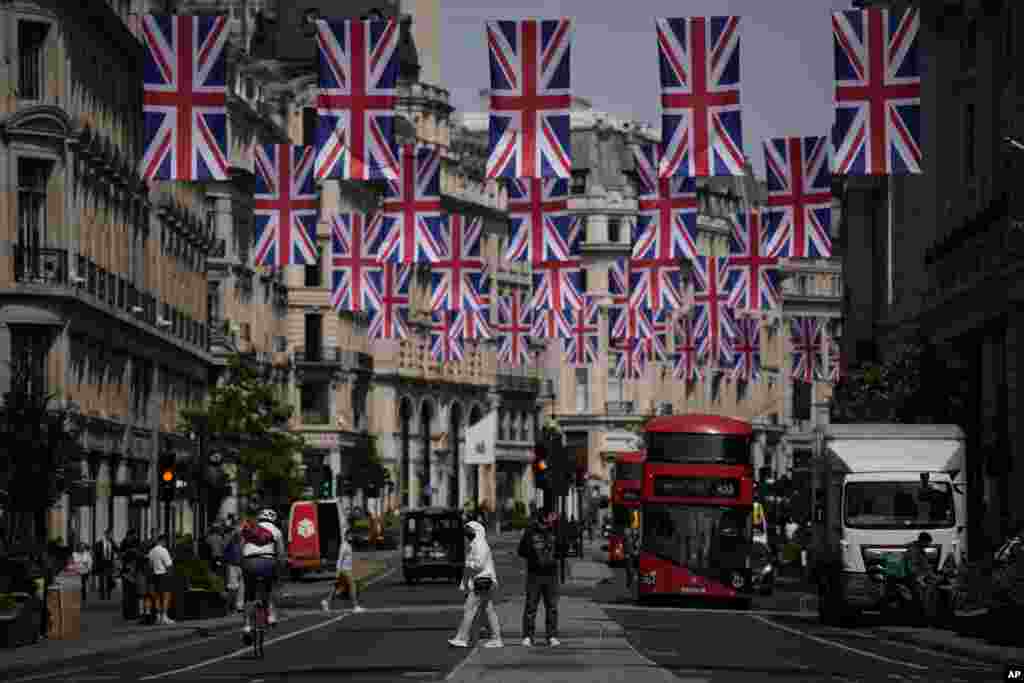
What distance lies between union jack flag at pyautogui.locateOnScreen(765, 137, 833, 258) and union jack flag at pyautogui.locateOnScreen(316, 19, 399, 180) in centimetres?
1280

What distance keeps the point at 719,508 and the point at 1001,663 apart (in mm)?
21159

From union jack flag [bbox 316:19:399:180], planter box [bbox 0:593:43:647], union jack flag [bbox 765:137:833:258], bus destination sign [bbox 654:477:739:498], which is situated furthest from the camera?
bus destination sign [bbox 654:477:739:498]

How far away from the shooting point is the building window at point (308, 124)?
5443 inches

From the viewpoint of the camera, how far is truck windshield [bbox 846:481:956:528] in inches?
1939

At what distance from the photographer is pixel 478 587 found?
38.5m

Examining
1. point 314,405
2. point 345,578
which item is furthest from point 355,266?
point 314,405

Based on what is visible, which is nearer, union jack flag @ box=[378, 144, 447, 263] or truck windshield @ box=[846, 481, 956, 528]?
truck windshield @ box=[846, 481, 956, 528]

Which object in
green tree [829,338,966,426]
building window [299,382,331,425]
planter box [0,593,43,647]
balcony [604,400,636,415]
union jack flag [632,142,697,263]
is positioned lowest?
planter box [0,593,43,647]

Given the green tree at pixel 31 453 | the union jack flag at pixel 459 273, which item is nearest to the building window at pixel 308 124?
the union jack flag at pixel 459 273

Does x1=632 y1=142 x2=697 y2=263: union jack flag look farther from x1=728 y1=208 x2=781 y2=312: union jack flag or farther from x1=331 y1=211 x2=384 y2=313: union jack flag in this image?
x1=331 y1=211 x2=384 y2=313: union jack flag

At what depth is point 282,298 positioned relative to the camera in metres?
131

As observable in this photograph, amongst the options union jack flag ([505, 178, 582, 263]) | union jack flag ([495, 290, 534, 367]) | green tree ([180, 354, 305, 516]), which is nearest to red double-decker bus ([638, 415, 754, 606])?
union jack flag ([505, 178, 582, 263])

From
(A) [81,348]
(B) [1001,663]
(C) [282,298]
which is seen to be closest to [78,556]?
(A) [81,348]

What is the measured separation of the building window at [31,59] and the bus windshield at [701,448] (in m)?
19.8
